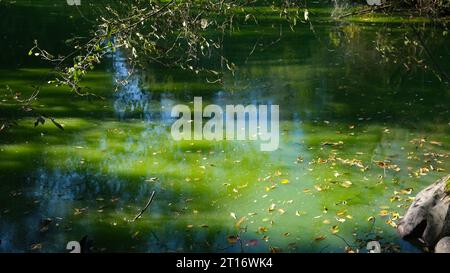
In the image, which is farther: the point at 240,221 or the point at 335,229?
the point at 240,221

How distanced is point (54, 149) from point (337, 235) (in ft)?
10.7

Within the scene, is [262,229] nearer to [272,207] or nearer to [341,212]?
[272,207]

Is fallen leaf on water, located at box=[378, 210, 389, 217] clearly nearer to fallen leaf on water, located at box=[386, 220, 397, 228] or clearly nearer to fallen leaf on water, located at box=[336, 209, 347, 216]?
fallen leaf on water, located at box=[386, 220, 397, 228]

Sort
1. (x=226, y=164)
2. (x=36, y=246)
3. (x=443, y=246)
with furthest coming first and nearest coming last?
(x=226, y=164), (x=36, y=246), (x=443, y=246)

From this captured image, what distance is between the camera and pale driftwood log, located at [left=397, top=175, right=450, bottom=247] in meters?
4.30

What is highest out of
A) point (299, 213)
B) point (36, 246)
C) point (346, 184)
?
point (346, 184)

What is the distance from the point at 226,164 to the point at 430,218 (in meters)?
2.16

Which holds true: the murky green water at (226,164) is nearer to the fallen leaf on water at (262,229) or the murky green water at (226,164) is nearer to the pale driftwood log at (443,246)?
the fallen leaf on water at (262,229)

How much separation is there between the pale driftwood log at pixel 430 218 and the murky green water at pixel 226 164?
0.49 ft

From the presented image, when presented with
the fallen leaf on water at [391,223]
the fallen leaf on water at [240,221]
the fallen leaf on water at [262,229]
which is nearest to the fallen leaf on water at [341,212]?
the fallen leaf on water at [391,223]

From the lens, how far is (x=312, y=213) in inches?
189

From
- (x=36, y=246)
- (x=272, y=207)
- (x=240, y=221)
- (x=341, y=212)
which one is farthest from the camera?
(x=272, y=207)

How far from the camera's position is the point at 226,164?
5887 mm

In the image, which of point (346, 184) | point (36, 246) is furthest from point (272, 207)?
point (36, 246)
